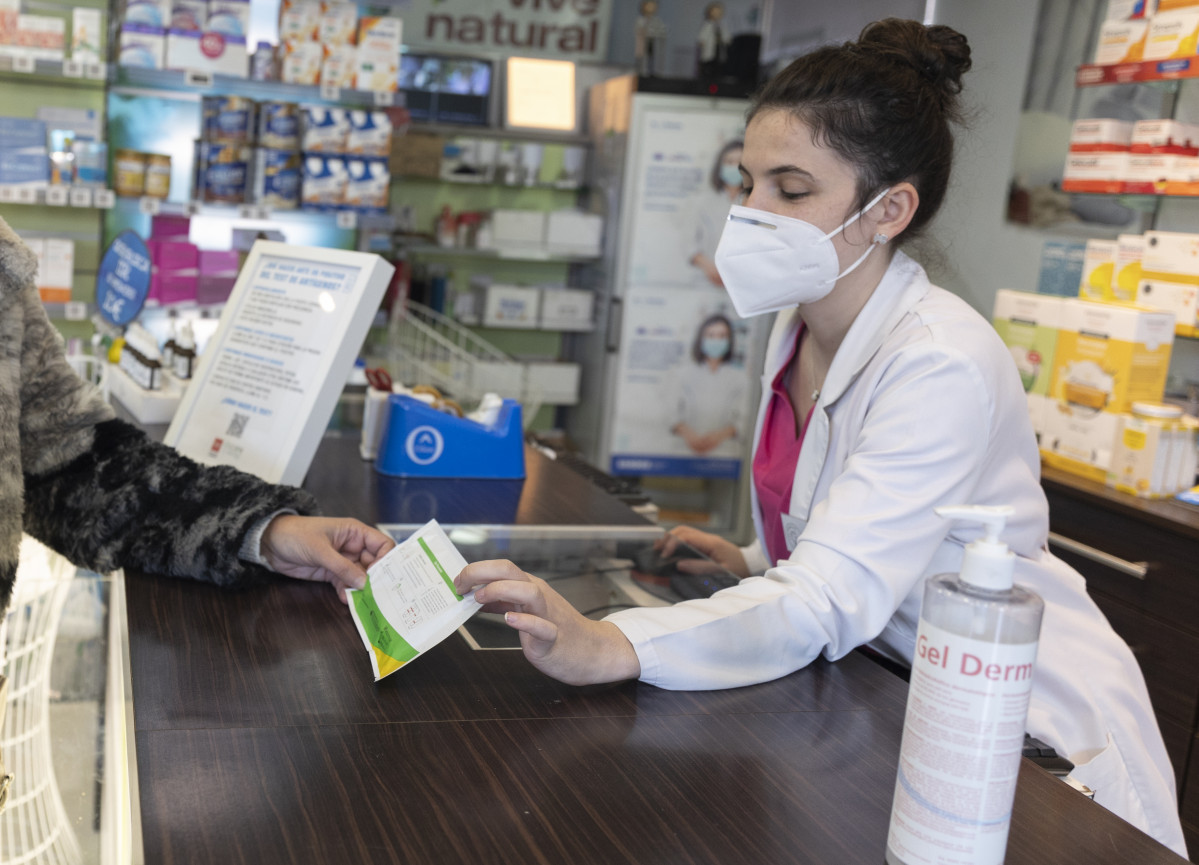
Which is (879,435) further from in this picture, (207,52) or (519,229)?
(519,229)

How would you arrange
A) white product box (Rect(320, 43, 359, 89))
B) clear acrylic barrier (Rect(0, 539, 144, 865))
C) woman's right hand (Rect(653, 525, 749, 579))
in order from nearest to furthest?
1. clear acrylic barrier (Rect(0, 539, 144, 865))
2. woman's right hand (Rect(653, 525, 749, 579))
3. white product box (Rect(320, 43, 359, 89))

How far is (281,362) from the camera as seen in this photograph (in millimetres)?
1860

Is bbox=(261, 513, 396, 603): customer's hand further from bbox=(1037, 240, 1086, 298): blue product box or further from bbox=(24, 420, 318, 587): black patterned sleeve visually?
bbox=(1037, 240, 1086, 298): blue product box

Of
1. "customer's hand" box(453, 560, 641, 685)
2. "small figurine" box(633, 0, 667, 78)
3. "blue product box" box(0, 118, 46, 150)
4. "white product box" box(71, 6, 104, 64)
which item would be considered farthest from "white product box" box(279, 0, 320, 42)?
"customer's hand" box(453, 560, 641, 685)

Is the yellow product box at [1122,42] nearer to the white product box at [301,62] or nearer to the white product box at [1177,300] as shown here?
the white product box at [1177,300]

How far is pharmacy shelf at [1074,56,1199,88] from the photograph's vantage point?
126 inches

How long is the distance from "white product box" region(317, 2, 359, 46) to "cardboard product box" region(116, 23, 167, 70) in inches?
23.3

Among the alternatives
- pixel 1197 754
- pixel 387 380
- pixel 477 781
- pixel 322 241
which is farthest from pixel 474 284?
pixel 477 781

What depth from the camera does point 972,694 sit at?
2.48ft

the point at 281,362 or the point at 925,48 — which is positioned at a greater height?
the point at 925,48

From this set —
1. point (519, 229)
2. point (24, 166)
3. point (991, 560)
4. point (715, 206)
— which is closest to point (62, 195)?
point (24, 166)

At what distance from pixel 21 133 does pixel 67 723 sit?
138 inches

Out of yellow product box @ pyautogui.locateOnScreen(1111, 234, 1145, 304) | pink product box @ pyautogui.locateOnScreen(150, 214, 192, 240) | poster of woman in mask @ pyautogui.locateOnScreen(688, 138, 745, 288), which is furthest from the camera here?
poster of woman in mask @ pyautogui.locateOnScreen(688, 138, 745, 288)

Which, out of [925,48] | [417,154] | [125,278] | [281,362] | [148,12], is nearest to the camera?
[925,48]
